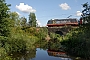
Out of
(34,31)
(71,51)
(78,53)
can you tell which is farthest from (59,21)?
(78,53)

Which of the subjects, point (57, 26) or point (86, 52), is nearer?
point (86, 52)

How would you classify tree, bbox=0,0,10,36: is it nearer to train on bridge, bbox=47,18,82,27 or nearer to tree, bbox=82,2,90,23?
tree, bbox=82,2,90,23

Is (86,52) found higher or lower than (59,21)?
lower

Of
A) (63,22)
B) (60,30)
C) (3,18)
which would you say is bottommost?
(60,30)

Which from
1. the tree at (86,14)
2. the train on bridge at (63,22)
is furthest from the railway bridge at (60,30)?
the tree at (86,14)

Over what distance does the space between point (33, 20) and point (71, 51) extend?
42041 mm

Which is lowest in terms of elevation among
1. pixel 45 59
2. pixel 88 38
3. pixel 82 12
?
pixel 45 59

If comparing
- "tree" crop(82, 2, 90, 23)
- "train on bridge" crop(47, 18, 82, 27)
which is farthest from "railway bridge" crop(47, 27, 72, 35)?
"tree" crop(82, 2, 90, 23)

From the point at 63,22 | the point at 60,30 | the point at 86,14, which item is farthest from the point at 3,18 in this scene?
the point at 63,22

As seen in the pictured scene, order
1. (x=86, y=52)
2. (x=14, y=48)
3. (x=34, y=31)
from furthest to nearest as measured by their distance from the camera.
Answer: (x=34, y=31)
(x=14, y=48)
(x=86, y=52)

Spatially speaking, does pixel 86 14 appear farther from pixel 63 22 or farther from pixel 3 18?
pixel 63 22

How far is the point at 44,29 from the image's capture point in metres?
53.8

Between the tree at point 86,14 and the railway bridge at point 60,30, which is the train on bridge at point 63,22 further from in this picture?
the tree at point 86,14

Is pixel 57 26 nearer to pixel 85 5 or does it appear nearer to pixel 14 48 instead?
pixel 14 48
